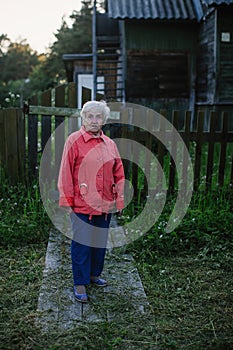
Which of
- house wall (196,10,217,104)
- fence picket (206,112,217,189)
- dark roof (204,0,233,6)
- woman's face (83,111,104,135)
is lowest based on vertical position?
Answer: fence picket (206,112,217,189)

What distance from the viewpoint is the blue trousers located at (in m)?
3.46

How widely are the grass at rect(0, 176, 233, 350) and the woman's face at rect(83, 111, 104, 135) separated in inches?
55.3

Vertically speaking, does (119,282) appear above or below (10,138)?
below

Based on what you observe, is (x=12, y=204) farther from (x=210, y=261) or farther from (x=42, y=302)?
(x=210, y=261)

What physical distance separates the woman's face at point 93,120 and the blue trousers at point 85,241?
0.69 m

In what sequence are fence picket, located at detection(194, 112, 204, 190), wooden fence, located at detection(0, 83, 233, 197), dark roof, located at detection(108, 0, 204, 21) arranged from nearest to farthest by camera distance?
wooden fence, located at detection(0, 83, 233, 197), fence picket, located at detection(194, 112, 204, 190), dark roof, located at detection(108, 0, 204, 21)

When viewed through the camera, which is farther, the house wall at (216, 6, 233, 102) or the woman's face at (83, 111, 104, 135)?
the house wall at (216, 6, 233, 102)

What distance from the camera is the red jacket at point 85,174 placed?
3.39 metres

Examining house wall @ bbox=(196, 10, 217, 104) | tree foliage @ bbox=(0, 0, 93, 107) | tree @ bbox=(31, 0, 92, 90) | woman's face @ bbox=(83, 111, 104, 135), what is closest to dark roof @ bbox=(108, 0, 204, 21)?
house wall @ bbox=(196, 10, 217, 104)

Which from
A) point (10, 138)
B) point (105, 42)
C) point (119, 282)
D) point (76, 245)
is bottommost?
point (119, 282)

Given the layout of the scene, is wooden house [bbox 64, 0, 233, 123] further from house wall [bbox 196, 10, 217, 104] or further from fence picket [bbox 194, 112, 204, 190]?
fence picket [bbox 194, 112, 204, 190]

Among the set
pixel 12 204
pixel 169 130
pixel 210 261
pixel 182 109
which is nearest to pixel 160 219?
pixel 210 261

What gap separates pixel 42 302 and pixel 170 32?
1206 centimetres

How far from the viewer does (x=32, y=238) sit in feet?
15.7
